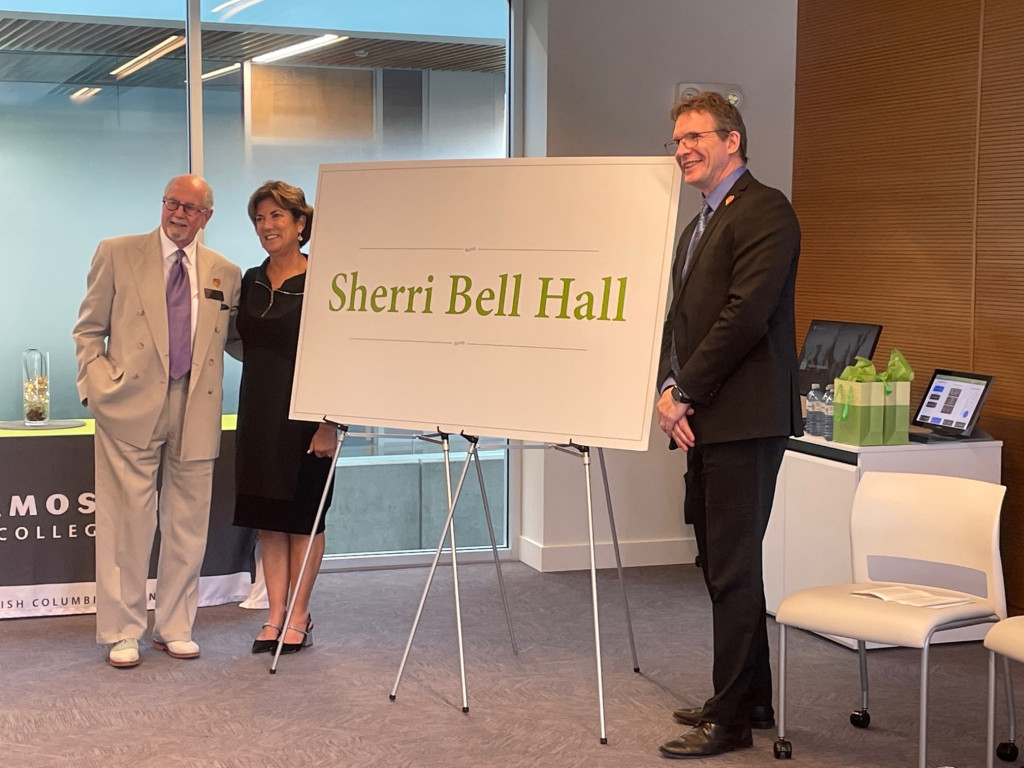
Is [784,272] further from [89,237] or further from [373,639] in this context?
[89,237]

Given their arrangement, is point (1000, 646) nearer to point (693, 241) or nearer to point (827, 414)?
point (693, 241)

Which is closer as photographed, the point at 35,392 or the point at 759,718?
the point at 759,718

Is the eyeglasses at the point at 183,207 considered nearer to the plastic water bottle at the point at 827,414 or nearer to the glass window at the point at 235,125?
the glass window at the point at 235,125

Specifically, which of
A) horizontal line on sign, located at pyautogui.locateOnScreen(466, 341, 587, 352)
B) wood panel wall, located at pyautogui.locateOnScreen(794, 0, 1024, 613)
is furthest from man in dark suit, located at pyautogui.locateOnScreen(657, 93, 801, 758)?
wood panel wall, located at pyautogui.locateOnScreen(794, 0, 1024, 613)

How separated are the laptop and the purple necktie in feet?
8.49

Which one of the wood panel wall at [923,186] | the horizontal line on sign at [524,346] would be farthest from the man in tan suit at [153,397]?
the wood panel wall at [923,186]

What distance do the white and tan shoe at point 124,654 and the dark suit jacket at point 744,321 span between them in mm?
2038

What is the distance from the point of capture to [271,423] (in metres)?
4.11

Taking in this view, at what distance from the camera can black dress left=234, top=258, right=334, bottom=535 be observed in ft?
13.4

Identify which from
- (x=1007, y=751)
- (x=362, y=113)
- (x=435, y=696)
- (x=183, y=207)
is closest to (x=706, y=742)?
(x=1007, y=751)

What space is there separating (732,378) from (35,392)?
2.97 metres

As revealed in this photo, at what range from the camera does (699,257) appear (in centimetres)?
329

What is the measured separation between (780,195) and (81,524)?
2952mm

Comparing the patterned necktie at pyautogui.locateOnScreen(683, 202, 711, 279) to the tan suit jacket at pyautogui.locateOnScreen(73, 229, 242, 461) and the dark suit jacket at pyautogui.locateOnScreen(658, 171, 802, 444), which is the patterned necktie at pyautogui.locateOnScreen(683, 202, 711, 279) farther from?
the tan suit jacket at pyautogui.locateOnScreen(73, 229, 242, 461)
